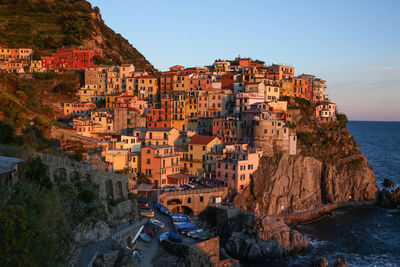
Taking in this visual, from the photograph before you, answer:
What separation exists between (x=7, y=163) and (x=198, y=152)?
34.4 m

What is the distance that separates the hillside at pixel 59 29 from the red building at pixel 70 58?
484 cm

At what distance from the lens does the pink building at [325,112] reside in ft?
229

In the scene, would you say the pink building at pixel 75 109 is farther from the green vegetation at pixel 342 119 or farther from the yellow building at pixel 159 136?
the green vegetation at pixel 342 119

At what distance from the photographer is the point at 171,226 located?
124ft

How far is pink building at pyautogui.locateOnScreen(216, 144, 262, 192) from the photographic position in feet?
160

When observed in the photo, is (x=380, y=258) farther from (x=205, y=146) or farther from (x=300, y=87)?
(x=300, y=87)

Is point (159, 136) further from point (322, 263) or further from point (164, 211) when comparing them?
point (322, 263)

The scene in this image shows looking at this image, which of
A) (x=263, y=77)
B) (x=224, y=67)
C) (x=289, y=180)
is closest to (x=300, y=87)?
(x=263, y=77)

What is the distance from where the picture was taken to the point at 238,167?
48500mm

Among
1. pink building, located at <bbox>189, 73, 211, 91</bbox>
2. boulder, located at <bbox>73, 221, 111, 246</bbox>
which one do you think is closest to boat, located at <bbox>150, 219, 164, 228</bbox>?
boulder, located at <bbox>73, 221, 111, 246</bbox>

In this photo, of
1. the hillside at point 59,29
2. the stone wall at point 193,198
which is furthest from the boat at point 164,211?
the hillside at point 59,29

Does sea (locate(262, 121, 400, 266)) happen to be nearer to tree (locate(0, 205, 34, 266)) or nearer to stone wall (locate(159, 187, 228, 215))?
stone wall (locate(159, 187, 228, 215))

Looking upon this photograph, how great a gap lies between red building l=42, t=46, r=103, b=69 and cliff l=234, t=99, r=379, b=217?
1976 inches

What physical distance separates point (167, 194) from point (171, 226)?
6914 mm
